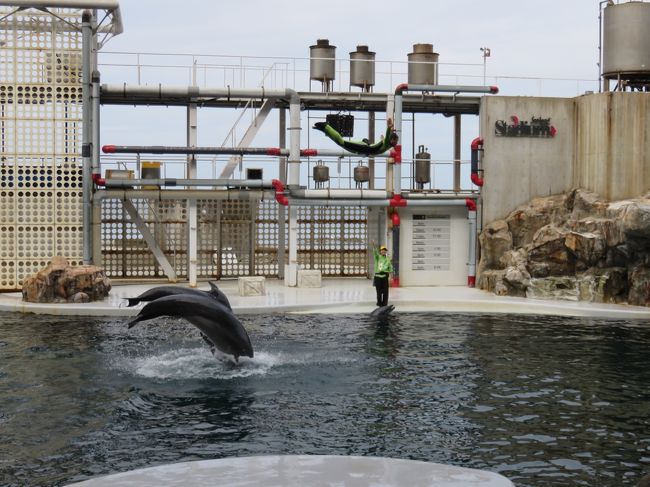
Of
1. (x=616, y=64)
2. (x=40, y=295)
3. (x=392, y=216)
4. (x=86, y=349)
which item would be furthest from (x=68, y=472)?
(x=616, y=64)

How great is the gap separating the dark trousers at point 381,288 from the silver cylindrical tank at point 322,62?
7.50 meters

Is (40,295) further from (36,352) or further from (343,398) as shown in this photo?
(343,398)

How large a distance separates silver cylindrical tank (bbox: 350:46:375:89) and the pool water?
9716 millimetres

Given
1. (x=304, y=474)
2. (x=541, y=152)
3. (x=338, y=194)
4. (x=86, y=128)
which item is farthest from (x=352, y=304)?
(x=304, y=474)

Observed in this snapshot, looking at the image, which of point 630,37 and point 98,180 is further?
point 630,37

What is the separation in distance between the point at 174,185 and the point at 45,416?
12.2m

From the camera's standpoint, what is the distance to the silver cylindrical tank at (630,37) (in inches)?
971

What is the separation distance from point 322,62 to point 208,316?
13.3 meters

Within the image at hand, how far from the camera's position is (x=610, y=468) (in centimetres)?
893

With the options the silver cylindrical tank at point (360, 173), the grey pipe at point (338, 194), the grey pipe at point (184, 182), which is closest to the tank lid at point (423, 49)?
the silver cylindrical tank at point (360, 173)

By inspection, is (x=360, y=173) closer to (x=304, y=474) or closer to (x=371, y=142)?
(x=371, y=142)

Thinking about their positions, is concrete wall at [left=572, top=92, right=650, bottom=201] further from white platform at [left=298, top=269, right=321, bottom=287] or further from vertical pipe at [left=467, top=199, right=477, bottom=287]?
white platform at [left=298, top=269, right=321, bottom=287]

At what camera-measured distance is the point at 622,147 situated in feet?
76.4

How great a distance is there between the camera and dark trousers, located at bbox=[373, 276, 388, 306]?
19422 millimetres
